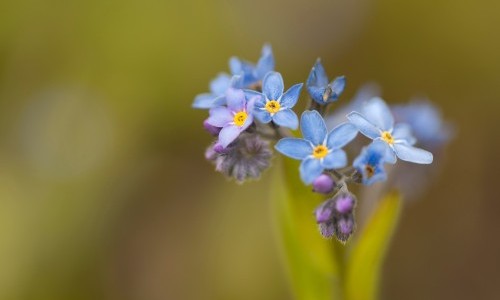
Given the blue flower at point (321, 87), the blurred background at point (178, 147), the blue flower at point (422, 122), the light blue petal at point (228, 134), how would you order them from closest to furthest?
the light blue petal at point (228, 134) < the blue flower at point (321, 87) < the blue flower at point (422, 122) < the blurred background at point (178, 147)

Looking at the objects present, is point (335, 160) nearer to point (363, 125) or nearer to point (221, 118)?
point (363, 125)

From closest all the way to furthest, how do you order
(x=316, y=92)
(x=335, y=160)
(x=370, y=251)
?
(x=335, y=160) < (x=316, y=92) < (x=370, y=251)

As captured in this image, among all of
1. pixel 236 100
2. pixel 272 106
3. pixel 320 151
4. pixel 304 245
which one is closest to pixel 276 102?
pixel 272 106

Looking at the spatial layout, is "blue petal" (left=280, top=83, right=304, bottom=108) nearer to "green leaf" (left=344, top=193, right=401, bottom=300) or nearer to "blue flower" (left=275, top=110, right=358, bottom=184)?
"blue flower" (left=275, top=110, right=358, bottom=184)

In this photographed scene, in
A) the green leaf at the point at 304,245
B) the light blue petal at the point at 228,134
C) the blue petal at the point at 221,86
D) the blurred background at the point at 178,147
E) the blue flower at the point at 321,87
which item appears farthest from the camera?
the blurred background at the point at 178,147

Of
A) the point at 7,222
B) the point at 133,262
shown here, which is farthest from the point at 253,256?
the point at 7,222

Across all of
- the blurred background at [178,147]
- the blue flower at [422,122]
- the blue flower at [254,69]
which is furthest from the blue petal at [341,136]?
the blurred background at [178,147]

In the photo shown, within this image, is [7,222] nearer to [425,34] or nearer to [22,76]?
[22,76]

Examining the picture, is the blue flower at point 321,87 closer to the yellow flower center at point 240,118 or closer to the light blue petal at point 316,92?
the light blue petal at point 316,92
